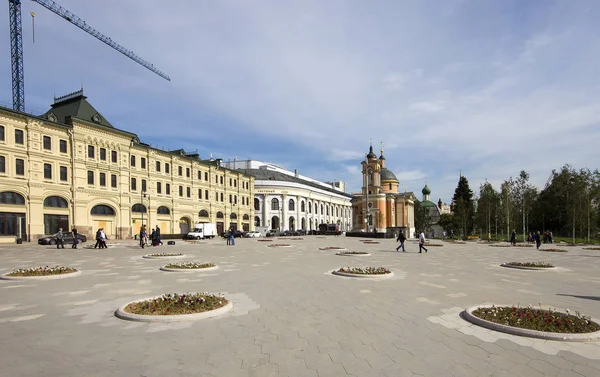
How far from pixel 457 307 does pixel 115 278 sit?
13068 millimetres

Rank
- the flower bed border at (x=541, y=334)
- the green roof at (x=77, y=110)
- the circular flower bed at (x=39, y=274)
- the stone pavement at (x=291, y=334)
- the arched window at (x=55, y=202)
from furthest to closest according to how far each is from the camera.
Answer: the green roof at (x=77, y=110) < the arched window at (x=55, y=202) < the circular flower bed at (x=39, y=274) < the flower bed border at (x=541, y=334) < the stone pavement at (x=291, y=334)

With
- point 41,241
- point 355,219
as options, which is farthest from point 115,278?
point 355,219

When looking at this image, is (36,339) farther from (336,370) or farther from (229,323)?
(336,370)

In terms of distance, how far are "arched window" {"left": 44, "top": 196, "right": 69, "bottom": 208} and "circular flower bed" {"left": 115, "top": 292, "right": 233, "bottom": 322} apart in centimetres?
4256

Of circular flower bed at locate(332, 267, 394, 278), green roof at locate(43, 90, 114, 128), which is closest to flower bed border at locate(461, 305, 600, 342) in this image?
circular flower bed at locate(332, 267, 394, 278)

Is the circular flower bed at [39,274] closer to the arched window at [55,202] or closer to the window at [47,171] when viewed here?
the arched window at [55,202]

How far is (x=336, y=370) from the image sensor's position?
5.67 meters

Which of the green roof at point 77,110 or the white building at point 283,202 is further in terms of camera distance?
the white building at point 283,202

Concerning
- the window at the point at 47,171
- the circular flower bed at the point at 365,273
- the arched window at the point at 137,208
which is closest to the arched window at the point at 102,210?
the arched window at the point at 137,208

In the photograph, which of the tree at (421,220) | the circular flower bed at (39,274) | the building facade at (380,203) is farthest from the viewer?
the tree at (421,220)

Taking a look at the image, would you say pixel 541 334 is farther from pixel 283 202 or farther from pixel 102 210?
pixel 283 202

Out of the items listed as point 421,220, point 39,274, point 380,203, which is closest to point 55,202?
point 39,274

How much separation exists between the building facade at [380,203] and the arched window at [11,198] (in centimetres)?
6284

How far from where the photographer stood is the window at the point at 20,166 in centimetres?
4066
